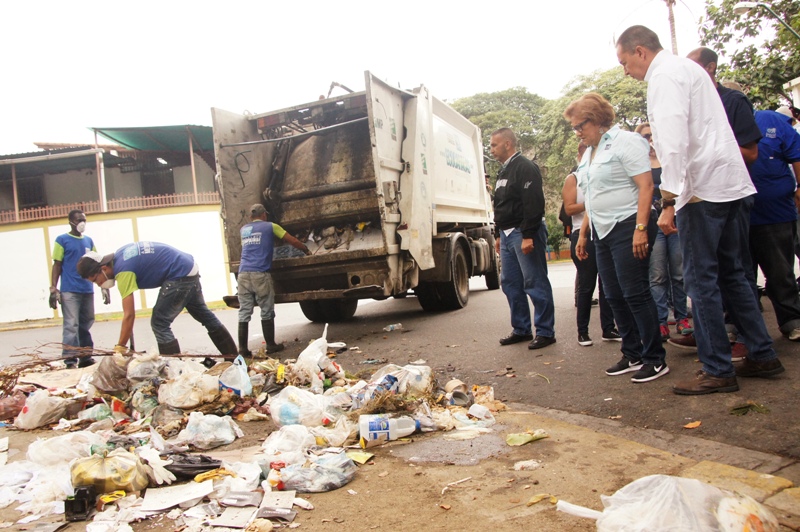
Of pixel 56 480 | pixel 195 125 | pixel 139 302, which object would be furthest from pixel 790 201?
pixel 139 302

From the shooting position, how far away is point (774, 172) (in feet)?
12.6

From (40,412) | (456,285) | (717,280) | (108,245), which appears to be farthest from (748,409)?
(108,245)

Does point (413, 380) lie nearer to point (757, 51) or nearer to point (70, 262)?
point (70, 262)

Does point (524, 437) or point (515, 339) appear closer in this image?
point (524, 437)

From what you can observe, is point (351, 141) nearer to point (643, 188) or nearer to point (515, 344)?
point (515, 344)

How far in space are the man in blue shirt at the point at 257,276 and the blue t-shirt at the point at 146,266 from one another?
79 centimetres

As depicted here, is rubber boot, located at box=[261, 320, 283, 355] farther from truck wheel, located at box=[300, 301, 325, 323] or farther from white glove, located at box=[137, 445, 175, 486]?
white glove, located at box=[137, 445, 175, 486]

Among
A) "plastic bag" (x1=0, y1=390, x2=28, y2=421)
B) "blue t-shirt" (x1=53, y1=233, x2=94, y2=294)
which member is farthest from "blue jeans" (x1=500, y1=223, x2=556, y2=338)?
"blue t-shirt" (x1=53, y1=233, x2=94, y2=294)

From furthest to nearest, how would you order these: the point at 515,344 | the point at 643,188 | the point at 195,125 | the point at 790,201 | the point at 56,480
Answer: the point at 195,125 < the point at 515,344 < the point at 790,201 < the point at 643,188 < the point at 56,480

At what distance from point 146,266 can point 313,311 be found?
3325 mm

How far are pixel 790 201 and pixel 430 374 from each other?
8.00 feet

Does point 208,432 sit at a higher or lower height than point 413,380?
lower

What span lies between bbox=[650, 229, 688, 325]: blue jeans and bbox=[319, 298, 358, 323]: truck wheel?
14.5 feet

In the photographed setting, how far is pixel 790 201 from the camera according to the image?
12.4 feet
